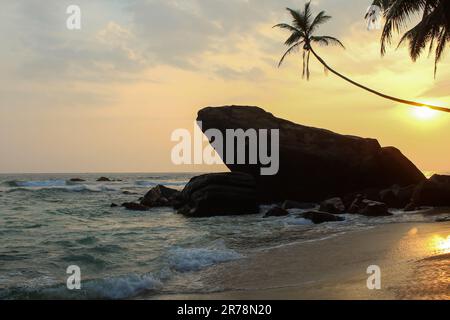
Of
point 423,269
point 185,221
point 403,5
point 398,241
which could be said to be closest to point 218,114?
point 185,221

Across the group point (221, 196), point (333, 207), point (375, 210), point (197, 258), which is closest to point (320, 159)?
point (333, 207)

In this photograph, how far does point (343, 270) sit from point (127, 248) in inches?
281

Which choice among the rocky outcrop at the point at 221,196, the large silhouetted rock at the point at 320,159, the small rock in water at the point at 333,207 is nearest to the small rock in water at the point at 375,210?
the small rock in water at the point at 333,207

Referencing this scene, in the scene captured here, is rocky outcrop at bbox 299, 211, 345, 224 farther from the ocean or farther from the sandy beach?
the sandy beach

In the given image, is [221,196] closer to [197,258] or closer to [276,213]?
[276,213]

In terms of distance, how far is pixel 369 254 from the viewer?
1010 centimetres

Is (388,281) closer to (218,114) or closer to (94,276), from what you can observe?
(94,276)

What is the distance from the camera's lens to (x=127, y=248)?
522 inches

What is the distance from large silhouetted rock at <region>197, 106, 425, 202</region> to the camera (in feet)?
101

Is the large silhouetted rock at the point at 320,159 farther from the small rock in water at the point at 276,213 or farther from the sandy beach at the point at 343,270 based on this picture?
the sandy beach at the point at 343,270

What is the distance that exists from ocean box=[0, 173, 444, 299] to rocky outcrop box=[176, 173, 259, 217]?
91.4 inches

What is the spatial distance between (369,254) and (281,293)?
3.95 metres

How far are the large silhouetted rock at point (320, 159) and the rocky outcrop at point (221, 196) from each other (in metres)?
4.78
